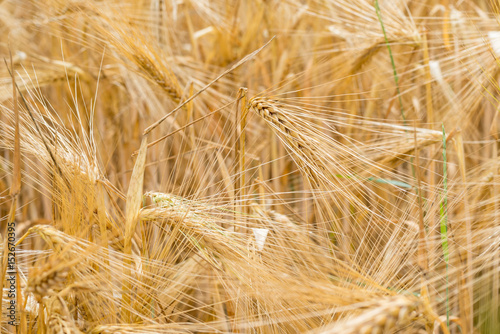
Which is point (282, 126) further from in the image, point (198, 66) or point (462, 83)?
point (462, 83)

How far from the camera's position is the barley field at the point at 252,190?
0.66 meters

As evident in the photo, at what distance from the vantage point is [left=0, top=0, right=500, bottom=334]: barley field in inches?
26.0

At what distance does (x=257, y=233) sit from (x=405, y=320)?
0.30 meters

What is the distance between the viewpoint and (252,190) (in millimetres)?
977

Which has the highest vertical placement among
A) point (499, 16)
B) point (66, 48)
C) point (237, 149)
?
point (66, 48)

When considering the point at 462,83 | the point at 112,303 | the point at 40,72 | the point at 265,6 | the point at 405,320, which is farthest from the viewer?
the point at 265,6

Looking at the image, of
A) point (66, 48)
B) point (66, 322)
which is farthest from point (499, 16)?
point (66, 48)

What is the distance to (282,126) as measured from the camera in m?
0.80

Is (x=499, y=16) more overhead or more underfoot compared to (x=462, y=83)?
more overhead

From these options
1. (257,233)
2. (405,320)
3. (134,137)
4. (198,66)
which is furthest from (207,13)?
(405,320)

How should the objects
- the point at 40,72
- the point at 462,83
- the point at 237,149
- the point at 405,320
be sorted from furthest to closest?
the point at 462,83 < the point at 40,72 < the point at 237,149 < the point at 405,320

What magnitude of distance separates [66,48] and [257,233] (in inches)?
46.8

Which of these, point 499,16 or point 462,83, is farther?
point 462,83

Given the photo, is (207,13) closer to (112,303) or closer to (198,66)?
(198,66)
